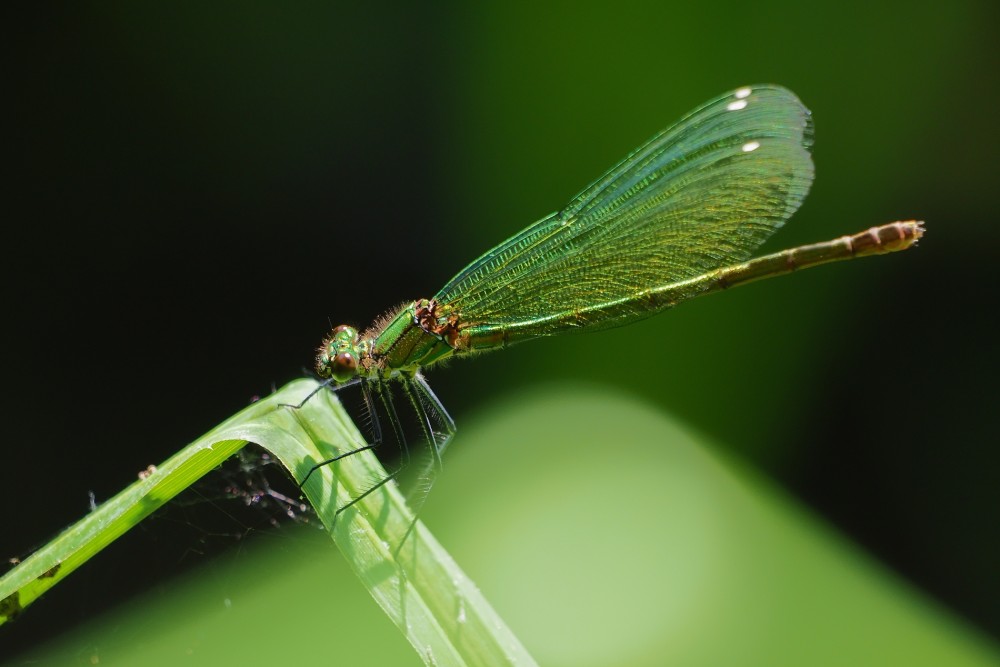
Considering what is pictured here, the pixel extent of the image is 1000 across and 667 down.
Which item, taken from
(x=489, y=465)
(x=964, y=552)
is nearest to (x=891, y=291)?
(x=964, y=552)

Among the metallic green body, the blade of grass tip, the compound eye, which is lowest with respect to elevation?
the blade of grass tip

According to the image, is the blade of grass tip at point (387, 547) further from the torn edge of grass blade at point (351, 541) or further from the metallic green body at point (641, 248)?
the metallic green body at point (641, 248)

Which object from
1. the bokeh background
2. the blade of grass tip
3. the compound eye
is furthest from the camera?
the bokeh background

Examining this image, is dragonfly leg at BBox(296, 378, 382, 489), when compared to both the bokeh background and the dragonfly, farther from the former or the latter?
the bokeh background

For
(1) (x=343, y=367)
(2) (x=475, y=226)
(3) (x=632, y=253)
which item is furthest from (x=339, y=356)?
(2) (x=475, y=226)

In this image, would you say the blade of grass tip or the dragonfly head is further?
the dragonfly head

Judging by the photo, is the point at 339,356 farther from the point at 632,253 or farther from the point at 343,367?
the point at 632,253

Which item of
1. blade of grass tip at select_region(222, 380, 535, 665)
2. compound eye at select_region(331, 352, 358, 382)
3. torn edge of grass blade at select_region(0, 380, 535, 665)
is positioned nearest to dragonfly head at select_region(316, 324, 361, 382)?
compound eye at select_region(331, 352, 358, 382)
